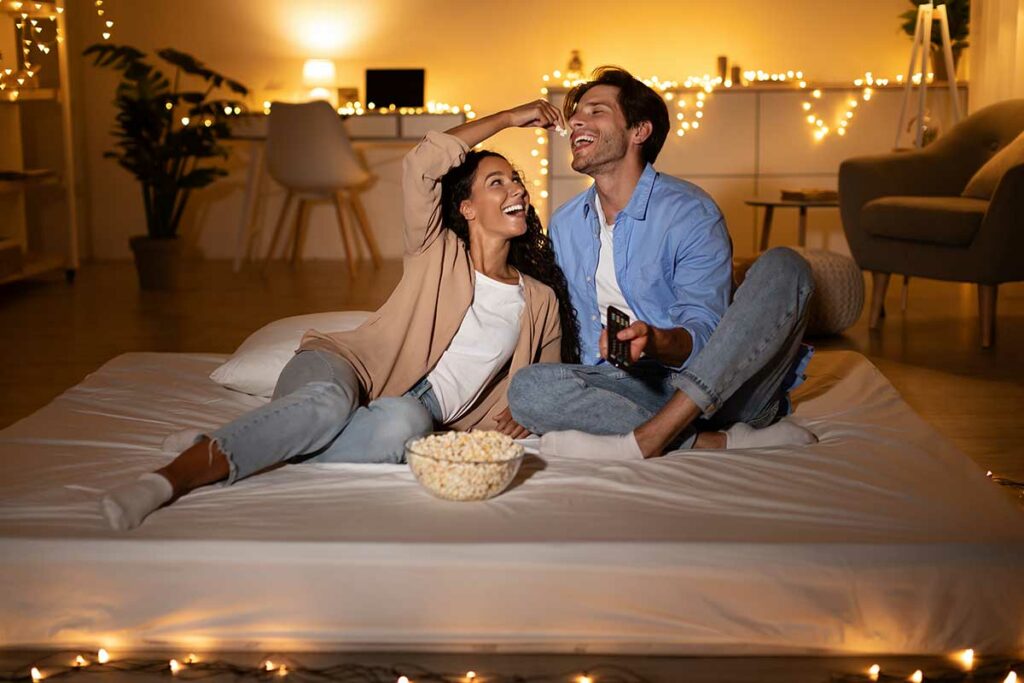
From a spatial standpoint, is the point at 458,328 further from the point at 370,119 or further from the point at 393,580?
the point at 370,119

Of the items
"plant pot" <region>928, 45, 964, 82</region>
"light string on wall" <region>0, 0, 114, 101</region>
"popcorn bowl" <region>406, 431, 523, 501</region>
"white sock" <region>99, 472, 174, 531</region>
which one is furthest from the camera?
"plant pot" <region>928, 45, 964, 82</region>

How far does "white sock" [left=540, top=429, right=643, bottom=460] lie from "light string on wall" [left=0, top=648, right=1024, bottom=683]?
1.91 ft

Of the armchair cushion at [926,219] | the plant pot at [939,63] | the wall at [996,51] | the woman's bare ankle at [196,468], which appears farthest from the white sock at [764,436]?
the plant pot at [939,63]

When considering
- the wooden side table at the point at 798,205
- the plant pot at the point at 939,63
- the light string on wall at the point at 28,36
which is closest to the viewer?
the wooden side table at the point at 798,205

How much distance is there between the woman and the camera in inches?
91.4

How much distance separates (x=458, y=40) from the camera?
7051 mm

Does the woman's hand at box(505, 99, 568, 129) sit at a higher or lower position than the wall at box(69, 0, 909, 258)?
lower

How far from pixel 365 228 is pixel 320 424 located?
4726mm

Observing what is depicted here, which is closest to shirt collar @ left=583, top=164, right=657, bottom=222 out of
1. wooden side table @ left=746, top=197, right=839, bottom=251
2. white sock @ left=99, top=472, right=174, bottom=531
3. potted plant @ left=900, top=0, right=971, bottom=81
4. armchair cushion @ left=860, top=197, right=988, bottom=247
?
white sock @ left=99, top=472, right=174, bottom=531

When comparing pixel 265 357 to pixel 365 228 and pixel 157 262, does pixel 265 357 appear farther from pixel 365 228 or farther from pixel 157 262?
pixel 365 228

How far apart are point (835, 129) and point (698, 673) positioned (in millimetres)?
5337

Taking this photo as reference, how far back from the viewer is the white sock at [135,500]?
6.34 ft

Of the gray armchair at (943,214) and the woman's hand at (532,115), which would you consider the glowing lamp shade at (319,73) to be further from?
the woman's hand at (532,115)

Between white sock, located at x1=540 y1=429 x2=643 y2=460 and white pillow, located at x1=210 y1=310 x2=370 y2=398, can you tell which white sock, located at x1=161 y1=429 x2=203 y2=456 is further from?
white sock, located at x1=540 y1=429 x2=643 y2=460
